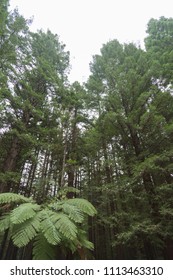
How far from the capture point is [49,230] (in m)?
2.43

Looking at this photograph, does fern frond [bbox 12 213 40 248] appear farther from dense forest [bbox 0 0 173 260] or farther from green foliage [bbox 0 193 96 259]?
dense forest [bbox 0 0 173 260]

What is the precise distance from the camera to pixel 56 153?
9.15m

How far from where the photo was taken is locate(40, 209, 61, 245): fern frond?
233 centimetres

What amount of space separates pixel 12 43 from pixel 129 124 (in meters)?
6.01

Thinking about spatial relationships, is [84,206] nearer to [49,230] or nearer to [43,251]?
[49,230]

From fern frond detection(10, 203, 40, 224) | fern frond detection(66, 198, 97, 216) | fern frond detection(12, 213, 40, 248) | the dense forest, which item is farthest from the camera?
the dense forest

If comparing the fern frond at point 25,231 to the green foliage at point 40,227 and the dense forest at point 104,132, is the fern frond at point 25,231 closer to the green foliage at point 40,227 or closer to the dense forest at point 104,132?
the green foliage at point 40,227

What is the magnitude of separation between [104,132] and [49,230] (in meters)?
5.89

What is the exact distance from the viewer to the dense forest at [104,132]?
5.68 m

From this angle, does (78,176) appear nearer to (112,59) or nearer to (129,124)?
(129,124)

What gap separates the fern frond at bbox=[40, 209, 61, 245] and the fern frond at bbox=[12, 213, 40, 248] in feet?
0.28

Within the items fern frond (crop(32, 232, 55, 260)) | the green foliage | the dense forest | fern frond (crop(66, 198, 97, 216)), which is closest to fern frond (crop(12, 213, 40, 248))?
the green foliage

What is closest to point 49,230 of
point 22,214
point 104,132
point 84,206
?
point 22,214
